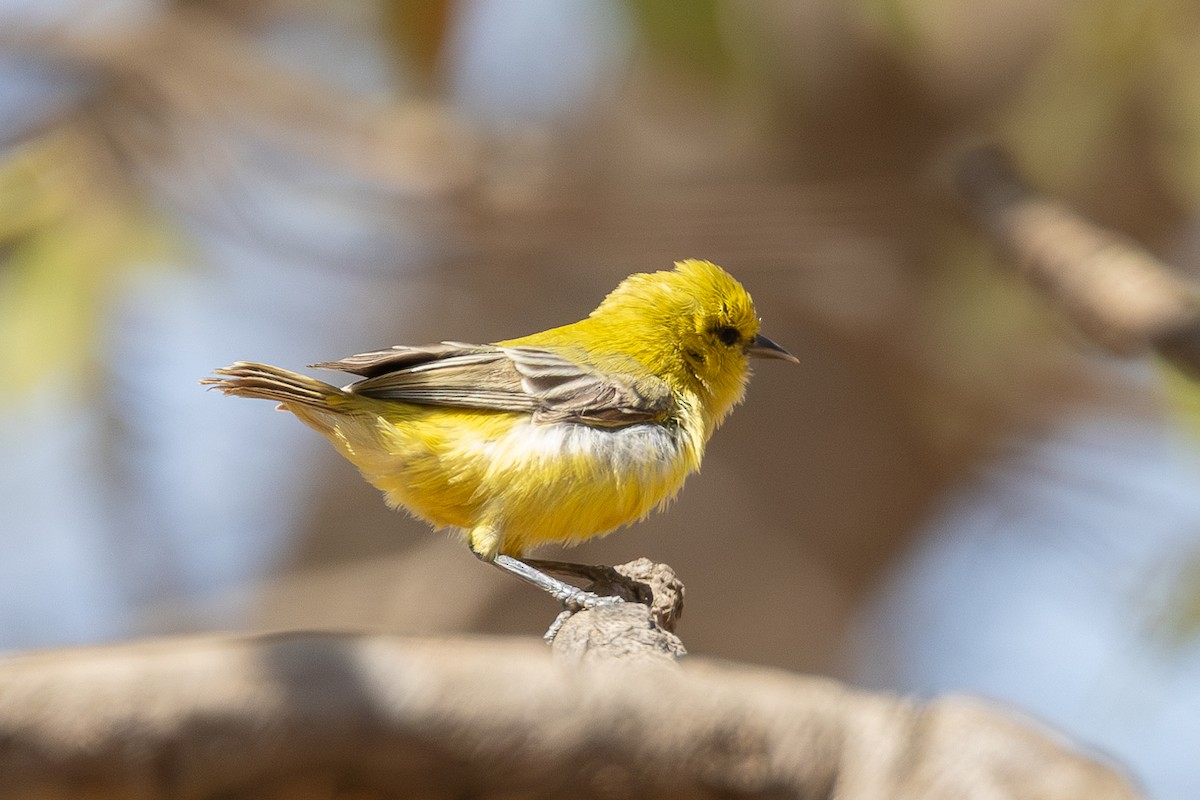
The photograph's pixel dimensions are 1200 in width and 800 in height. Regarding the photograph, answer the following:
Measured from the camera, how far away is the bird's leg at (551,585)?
11.7 feet

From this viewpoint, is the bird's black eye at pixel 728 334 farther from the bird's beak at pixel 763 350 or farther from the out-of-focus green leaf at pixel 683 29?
the out-of-focus green leaf at pixel 683 29

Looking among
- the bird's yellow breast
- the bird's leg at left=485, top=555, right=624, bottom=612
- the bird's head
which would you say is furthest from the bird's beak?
the bird's leg at left=485, top=555, right=624, bottom=612

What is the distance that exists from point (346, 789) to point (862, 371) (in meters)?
7.32

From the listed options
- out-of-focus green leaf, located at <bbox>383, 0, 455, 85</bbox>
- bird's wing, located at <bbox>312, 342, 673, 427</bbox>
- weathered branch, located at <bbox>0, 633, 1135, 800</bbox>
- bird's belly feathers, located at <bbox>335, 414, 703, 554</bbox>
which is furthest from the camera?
out-of-focus green leaf, located at <bbox>383, 0, 455, 85</bbox>

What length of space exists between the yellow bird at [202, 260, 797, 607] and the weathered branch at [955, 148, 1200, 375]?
1854 mm

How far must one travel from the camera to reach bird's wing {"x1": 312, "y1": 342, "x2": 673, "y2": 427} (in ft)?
13.3

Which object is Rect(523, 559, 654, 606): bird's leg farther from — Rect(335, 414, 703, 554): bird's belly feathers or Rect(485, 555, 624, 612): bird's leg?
Rect(335, 414, 703, 554): bird's belly feathers

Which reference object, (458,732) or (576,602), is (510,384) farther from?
(458,732)

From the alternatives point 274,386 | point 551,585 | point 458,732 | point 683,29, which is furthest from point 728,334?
point 683,29

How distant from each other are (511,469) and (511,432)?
0.17 m

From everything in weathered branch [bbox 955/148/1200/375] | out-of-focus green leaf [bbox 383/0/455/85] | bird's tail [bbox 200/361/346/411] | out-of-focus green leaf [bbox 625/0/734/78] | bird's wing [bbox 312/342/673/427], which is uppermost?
out-of-focus green leaf [bbox 625/0/734/78]

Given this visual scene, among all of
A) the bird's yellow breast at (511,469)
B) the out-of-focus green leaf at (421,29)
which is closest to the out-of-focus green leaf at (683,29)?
the out-of-focus green leaf at (421,29)

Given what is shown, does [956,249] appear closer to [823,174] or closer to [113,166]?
→ [823,174]

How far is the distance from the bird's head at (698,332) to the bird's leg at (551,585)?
0.88m
